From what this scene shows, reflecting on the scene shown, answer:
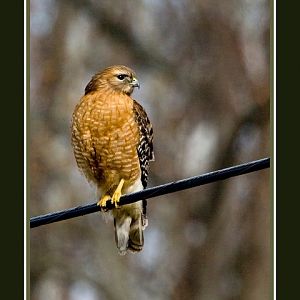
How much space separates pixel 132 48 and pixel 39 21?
37 centimetres

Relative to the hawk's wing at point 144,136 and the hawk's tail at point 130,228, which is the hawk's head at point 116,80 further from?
the hawk's tail at point 130,228

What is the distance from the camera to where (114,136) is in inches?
154

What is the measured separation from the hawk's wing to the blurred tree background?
0.10ft

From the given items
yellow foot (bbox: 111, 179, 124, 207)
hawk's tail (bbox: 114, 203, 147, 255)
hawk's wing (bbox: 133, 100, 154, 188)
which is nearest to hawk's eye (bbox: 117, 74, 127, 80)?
hawk's wing (bbox: 133, 100, 154, 188)

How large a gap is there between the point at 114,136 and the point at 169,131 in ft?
0.70

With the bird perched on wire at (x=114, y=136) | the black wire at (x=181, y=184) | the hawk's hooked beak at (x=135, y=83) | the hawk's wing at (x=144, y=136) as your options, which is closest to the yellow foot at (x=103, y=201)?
the bird perched on wire at (x=114, y=136)

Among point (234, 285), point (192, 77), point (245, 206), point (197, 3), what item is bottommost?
point (234, 285)

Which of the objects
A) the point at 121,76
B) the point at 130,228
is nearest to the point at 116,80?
the point at 121,76

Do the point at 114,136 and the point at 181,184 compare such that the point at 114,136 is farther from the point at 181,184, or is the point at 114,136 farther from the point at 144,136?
the point at 181,184

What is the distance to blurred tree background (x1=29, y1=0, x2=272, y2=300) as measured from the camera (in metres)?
3.75

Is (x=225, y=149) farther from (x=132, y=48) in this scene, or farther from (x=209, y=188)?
(x=132, y=48)

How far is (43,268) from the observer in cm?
377

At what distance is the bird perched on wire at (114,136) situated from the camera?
3902mm

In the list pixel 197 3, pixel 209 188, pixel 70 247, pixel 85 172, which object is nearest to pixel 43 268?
pixel 70 247
